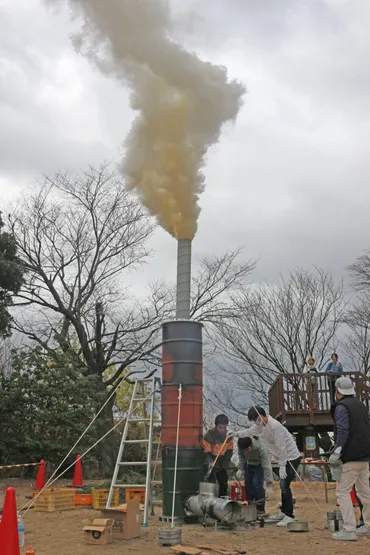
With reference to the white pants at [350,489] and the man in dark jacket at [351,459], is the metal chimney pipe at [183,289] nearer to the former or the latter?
the man in dark jacket at [351,459]

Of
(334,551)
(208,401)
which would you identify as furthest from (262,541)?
(208,401)

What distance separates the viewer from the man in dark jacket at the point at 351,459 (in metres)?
6.55

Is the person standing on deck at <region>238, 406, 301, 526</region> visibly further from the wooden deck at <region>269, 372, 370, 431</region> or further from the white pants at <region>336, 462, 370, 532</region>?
the wooden deck at <region>269, 372, 370, 431</region>

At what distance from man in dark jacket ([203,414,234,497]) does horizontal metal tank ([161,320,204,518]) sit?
299mm

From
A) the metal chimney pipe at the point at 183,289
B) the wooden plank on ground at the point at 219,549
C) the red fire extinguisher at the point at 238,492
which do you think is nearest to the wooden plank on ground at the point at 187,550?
the wooden plank on ground at the point at 219,549

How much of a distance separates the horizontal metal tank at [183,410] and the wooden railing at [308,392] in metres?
8.81

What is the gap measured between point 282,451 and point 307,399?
30.8 ft

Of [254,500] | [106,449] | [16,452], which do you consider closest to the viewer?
[254,500]

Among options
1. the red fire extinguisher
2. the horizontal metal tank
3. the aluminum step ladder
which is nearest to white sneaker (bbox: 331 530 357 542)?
the horizontal metal tank

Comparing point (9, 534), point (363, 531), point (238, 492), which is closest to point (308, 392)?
point (238, 492)

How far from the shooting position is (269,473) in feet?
28.2

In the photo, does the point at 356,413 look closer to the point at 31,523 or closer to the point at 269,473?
the point at 269,473

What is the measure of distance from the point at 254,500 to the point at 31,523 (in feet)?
10.7

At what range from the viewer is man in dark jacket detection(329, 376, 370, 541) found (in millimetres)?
6551
